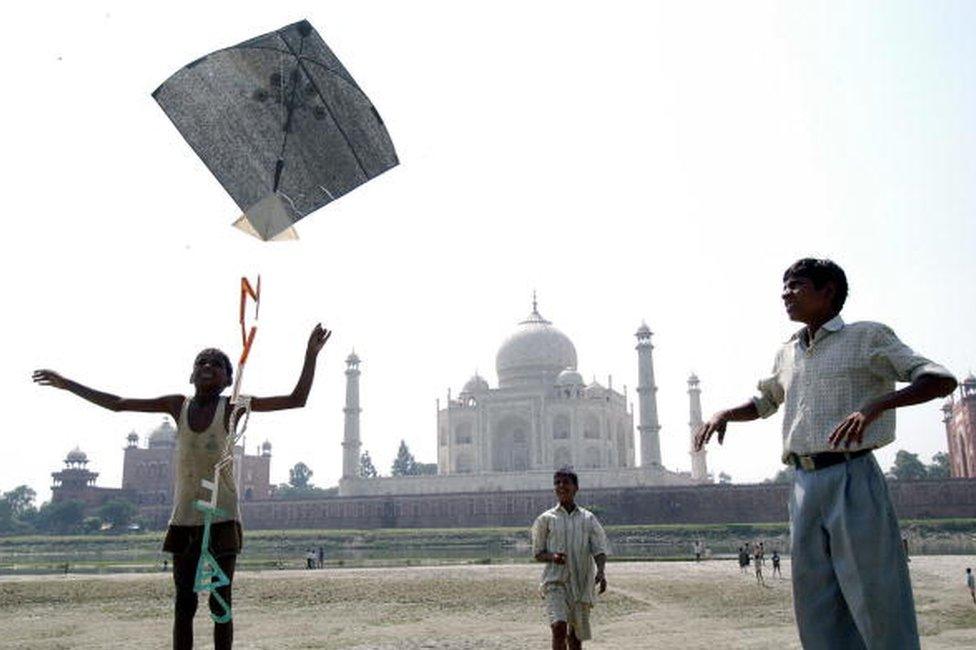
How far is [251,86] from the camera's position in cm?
392

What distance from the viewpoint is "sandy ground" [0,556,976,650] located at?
24.4 feet

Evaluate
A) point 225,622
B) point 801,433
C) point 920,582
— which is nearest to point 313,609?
point 225,622

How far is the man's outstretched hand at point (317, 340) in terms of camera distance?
3.59m

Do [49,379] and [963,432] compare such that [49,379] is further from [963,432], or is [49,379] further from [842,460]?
[963,432]

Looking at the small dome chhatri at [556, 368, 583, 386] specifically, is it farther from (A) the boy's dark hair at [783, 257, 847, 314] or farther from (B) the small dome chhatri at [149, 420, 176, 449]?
(A) the boy's dark hair at [783, 257, 847, 314]

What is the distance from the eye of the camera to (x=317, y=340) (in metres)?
3.61

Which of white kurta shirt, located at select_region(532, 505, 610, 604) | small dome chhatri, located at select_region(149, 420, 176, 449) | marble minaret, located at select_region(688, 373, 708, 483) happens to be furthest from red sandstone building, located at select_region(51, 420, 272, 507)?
white kurta shirt, located at select_region(532, 505, 610, 604)

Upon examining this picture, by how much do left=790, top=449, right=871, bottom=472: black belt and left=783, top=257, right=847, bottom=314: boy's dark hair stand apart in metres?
0.52

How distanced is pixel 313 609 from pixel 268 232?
7.53 metres

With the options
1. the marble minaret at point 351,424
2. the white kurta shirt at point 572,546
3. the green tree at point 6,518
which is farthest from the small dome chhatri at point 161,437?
A: the white kurta shirt at point 572,546

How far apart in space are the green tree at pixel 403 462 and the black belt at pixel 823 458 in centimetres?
8475

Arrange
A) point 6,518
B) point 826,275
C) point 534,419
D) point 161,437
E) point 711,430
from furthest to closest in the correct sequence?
point 161,437, point 6,518, point 534,419, point 711,430, point 826,275

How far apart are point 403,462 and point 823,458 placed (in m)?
85.2

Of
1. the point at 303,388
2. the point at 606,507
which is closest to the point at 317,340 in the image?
the point at 303,388
